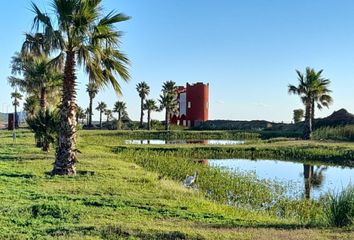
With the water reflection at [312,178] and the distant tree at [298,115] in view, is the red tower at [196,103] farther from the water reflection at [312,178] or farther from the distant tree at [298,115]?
the water reflection at [312,178]

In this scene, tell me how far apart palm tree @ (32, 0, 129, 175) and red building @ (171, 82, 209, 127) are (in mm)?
67795

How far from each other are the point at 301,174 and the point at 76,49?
14.5m

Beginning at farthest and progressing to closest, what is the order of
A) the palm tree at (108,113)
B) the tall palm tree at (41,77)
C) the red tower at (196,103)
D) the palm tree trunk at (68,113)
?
the palm tree at (108,113) < the red tower at (196,103) < the tall palm tree at (41,77) < the palm tree trunk at (68,113)

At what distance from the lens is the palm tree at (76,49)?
17.1 m

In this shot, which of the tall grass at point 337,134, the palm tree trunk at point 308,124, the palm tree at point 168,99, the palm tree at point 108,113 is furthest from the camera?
the palm tree at point 108,113

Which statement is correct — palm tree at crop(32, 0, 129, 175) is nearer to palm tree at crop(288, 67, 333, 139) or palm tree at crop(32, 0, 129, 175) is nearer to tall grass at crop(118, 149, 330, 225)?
tall grass at crop(118, 149, 330, 225)

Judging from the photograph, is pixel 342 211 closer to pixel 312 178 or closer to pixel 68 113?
pixel 68 113

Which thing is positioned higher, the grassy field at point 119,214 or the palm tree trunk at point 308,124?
the palm tree trunk at point 308,124

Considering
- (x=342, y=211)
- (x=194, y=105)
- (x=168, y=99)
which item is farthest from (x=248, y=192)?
(x=194, y=105)

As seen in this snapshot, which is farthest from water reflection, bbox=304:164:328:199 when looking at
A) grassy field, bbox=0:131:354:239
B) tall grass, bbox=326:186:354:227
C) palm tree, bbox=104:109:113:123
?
palm tree, bbox=104:109:113:123

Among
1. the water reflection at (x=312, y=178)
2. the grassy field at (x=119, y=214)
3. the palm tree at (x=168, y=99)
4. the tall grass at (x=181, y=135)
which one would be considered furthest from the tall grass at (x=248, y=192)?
the palm tree at (x=168, y=99)

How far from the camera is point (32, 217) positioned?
9836 millimetres

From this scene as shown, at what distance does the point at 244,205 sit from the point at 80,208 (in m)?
6.45

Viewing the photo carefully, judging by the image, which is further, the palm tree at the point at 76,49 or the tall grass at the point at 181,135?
the tall grass at the point at 181,135
